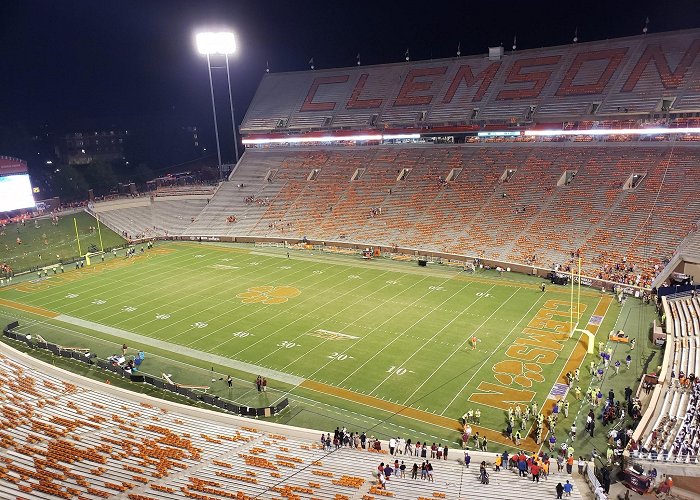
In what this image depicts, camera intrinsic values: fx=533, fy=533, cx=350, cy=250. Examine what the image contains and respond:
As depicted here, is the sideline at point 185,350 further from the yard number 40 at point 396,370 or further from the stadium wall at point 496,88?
the stadium wall at point 496,88

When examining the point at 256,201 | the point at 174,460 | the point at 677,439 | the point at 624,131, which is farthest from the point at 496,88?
the point at 174,460

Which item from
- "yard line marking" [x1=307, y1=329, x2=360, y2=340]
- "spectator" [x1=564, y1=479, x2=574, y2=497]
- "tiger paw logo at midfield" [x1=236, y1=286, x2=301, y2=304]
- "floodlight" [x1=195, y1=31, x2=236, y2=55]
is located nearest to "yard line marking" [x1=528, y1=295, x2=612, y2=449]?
"spectator" [x1=564, y1=479, x2=574, y2=497]

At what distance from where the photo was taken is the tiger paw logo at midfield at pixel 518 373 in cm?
2111

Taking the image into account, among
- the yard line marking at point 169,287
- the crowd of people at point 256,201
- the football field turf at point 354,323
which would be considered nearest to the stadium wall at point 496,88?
the crowd of people at point 256,201

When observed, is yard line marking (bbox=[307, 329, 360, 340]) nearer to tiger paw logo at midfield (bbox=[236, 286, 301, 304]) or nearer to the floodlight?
tiger paw logo at midfield (bbox=[236, 286, 301, 304])

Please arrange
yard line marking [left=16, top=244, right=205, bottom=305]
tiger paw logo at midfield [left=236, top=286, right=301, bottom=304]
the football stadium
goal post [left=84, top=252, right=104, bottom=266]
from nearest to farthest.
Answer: the football stadium < tiger paw logo at midfield [left=236, top=286, right=301, bottom=304] < yard line marking [left=16, top=244, right=205, bottom=305] < goal post [left=84, top=252, right=104, bottom=266]

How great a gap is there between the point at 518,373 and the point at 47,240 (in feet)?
143

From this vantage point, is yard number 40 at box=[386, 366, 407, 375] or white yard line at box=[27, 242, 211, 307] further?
white yard line at box=[27, 242, 211, 307]

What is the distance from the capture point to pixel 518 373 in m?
21.8

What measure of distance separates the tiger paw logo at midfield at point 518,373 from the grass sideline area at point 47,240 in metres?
37.3

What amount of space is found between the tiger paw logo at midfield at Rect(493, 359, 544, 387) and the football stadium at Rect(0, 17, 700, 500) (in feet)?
0.34

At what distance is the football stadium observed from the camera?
50.5ft

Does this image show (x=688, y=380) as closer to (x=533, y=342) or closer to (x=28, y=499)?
(x=533, y=342)

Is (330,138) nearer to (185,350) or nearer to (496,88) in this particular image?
(496,88)
